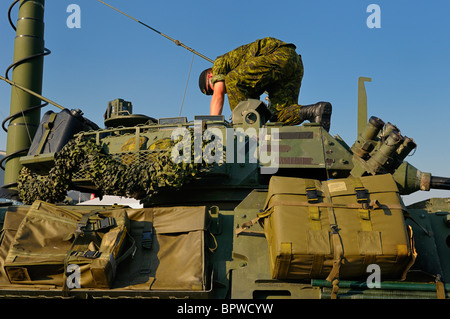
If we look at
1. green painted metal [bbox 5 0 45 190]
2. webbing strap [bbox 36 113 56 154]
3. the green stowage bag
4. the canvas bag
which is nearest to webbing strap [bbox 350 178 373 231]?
the canvas bag

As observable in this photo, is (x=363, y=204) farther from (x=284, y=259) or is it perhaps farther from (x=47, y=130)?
(x=47, y=130)

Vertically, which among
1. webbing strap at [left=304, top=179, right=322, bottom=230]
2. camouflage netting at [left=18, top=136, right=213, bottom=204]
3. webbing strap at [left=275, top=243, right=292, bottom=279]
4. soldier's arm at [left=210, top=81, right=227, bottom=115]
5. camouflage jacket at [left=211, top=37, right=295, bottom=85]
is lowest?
webbing strap at [left=275, top=243, right=292, bottom=279]

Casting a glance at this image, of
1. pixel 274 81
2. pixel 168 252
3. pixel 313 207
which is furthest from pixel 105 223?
pixel 274 81

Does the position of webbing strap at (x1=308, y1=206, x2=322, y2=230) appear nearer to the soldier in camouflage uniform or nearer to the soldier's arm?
the soldier in camouflage uniform

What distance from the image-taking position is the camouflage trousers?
9.23 m

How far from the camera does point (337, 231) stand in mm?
5355

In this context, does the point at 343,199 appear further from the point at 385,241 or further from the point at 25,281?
the point at 25,281

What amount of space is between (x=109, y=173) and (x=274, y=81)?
3.58 m

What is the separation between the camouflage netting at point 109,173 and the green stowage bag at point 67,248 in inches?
44.1

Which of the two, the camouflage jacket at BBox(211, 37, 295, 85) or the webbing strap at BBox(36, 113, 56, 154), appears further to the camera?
the camouflage jacket at BBox(211, 37, 295, 85)

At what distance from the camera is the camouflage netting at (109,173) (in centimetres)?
713

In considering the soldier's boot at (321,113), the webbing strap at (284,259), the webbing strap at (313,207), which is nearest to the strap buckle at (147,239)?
the webbing strap at (284,259)
